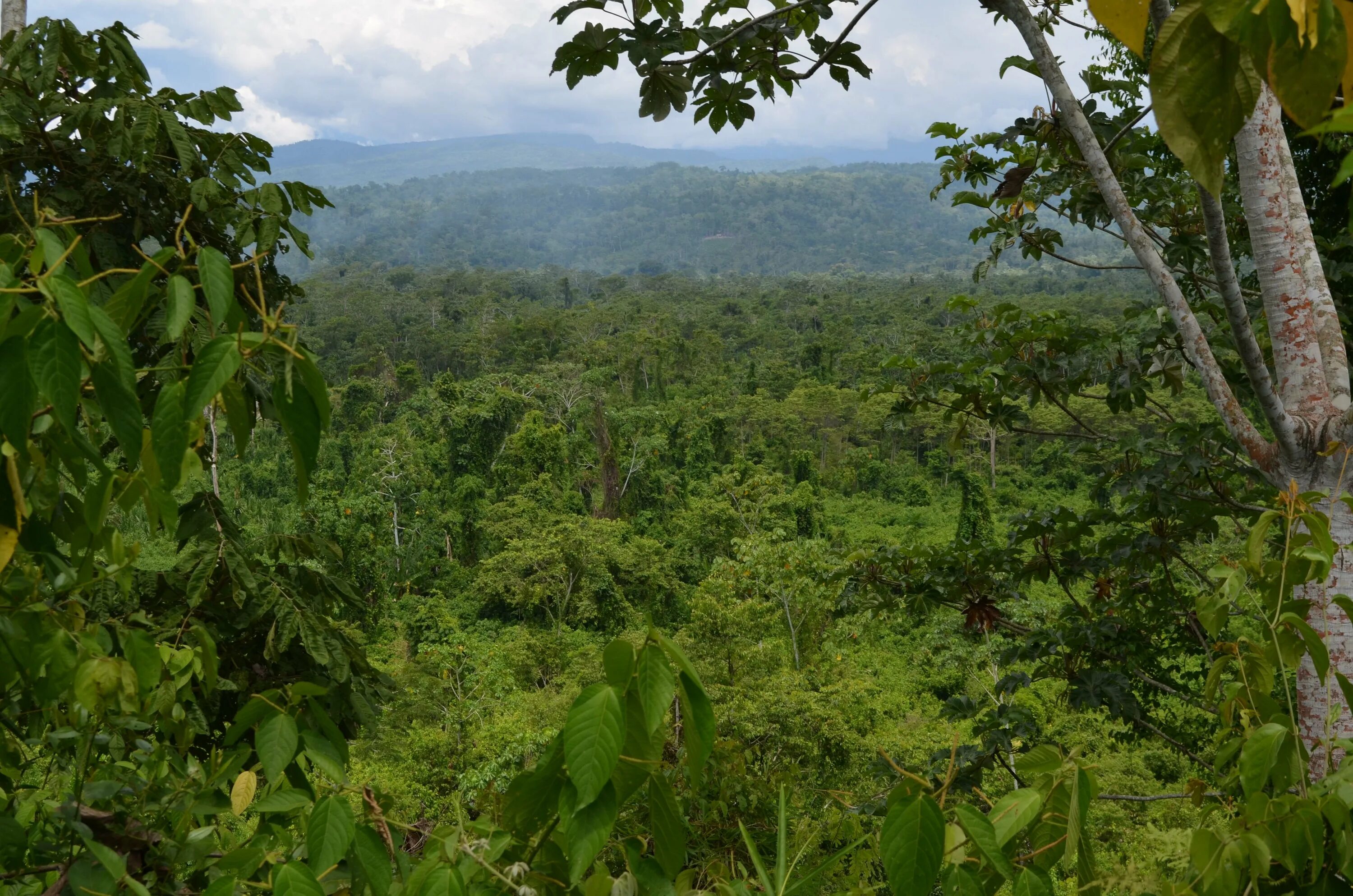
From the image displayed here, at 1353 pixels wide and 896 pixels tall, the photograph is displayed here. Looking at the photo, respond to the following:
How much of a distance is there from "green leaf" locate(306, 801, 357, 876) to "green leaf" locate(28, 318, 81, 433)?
0.27 meters

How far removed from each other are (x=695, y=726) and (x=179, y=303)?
42 centimetres

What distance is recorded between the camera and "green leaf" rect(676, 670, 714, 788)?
50 cm

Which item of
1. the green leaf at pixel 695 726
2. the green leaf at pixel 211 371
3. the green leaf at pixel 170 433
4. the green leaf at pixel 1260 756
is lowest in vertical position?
the green leaf at pixel 1260 756

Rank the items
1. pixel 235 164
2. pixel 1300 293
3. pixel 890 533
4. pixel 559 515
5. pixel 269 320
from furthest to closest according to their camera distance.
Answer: pixel 890 533
pixel 559 515
pixel 235 164
pixel 1300 293
pixel 269 320

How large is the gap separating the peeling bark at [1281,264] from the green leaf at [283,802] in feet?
4.49

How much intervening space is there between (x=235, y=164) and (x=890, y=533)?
14.4 m

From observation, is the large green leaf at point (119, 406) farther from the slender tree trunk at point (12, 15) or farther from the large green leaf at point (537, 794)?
the slender tree trunk at point (12, 15)

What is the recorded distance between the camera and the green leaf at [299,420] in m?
0.49

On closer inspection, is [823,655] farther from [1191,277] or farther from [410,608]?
[1191,277]

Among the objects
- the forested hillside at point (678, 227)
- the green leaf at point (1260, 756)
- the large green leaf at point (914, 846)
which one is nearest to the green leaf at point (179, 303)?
the large green leaf at point (914, 846)

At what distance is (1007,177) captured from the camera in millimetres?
1790

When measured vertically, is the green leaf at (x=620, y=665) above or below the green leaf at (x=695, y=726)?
above

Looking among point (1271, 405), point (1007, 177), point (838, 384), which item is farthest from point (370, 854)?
point (838, 384)

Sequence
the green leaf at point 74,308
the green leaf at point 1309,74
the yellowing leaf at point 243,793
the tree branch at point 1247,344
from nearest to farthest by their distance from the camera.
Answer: the green leaf at point 1309,74 < the green leaf at point 74,308 < the yellowing leaf at point 243,793 < the tree branch at point 1247,344
